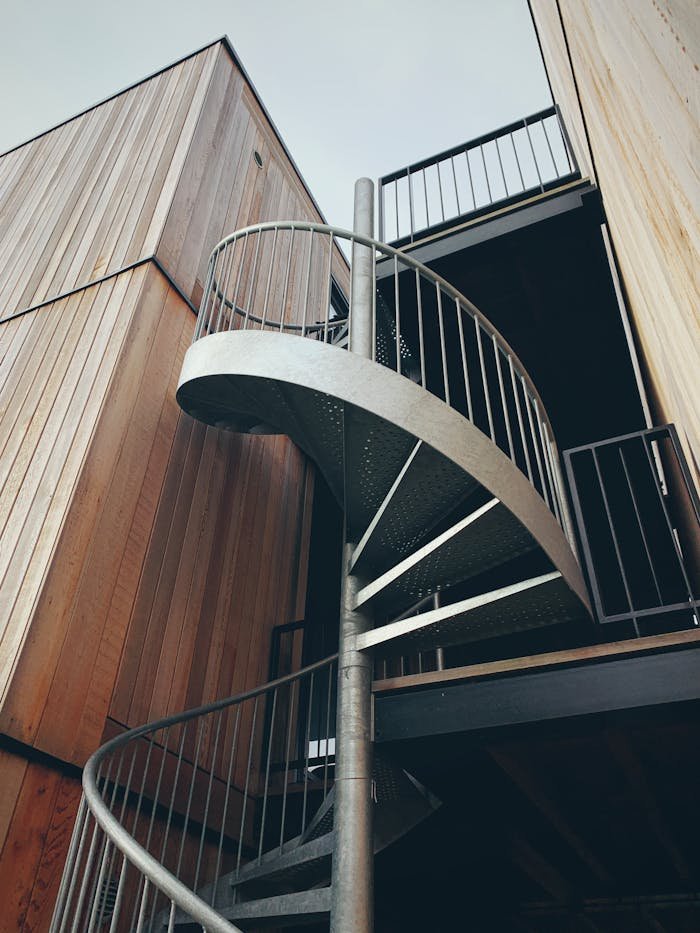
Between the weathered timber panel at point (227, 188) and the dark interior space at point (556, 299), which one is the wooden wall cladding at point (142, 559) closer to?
the weathered timber panel at point (227, 188)

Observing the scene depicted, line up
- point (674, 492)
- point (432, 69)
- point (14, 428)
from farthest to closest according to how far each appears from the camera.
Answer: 1. point (432, 69)
2. point (674, 492)
3. point (14, 428)

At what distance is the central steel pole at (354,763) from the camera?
2.39 m

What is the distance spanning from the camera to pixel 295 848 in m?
2.95

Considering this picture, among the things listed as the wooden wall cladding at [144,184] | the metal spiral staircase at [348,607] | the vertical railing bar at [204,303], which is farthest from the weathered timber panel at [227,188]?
the metal spiral staircase at [348,607]

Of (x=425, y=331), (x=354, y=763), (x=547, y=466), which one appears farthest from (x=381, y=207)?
(x=354, y=763)

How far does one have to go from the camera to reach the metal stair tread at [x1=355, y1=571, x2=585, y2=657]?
2.74 m

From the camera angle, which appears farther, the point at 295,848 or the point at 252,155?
the point at 252,155

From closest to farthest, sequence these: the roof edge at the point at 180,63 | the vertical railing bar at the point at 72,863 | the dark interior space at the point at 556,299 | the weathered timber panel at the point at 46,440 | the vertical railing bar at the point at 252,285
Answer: the vertical railing bar at the point at 72,863 → the weathered timber panel at the point at 46,440 → the vertical railing bar at the point at 252,285 → the dark interior space at the point at 556,299 → the roof edge at the point at 180,63

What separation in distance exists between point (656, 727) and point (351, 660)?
4.17 ft

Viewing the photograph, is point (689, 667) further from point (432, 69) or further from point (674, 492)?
point (432, 69)

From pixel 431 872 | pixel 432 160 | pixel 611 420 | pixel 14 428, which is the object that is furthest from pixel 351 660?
pixel 432 160

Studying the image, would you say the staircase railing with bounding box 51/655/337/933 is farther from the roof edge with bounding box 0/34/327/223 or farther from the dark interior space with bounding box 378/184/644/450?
the roof edge with bounding box 0/34/327/223

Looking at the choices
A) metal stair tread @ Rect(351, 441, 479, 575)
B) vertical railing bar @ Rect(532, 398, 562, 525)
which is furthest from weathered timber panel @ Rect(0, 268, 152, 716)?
vertical railing bar @ Rect(532, 398, 562, 525)

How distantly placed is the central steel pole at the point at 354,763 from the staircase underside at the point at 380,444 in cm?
28
